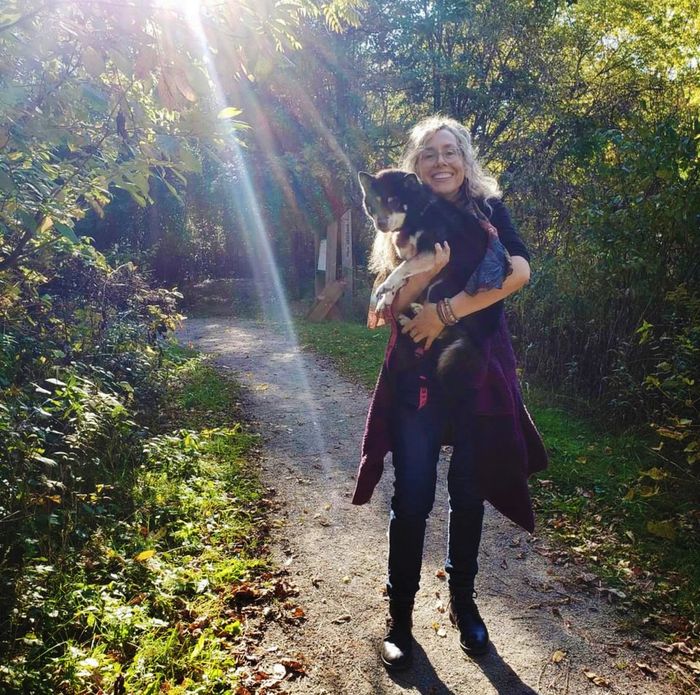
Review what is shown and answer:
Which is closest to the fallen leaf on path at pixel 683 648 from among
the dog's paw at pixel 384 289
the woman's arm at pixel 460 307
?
the woman's arm at pixel 460 307

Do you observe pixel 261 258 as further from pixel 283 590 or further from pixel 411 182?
pixel 411 182

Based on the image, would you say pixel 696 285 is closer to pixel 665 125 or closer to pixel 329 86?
pixel 665 125

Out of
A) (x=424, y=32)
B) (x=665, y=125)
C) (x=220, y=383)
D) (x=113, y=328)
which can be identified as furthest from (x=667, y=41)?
(x=113, y=328)

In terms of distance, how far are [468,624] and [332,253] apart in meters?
11.5

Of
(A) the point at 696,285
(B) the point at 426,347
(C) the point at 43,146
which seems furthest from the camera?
(A) the point at 696,285

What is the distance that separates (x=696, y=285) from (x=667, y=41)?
11.8 m

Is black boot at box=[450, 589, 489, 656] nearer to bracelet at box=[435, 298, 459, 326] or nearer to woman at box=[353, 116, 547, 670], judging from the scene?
woman at box=[353, 116, 547, 670]

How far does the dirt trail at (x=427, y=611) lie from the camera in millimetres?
2436

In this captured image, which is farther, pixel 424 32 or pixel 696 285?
pixel 424 32

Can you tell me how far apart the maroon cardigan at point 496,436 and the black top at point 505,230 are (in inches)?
12.5

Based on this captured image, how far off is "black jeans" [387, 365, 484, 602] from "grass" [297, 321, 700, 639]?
1135mm

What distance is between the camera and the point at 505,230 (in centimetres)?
252

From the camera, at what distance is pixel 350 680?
2.44m

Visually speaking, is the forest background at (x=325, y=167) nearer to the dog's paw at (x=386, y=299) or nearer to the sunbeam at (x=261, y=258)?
the sunbeam at (x=261, y=258)
